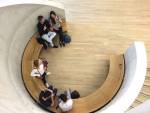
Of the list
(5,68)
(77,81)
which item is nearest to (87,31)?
(77,81)

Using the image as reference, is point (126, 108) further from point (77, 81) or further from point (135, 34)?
point (135, 34)

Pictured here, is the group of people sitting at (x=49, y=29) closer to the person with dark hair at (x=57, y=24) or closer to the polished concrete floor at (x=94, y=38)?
the person with dark hair at (x=57, y=24)

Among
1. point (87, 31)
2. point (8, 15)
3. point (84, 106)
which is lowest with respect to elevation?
point (84, 106)

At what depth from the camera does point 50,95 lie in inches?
288

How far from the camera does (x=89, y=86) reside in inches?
322

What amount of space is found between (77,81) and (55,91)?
817mm

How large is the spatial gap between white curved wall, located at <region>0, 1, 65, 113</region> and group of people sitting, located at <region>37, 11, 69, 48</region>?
250 millimetres

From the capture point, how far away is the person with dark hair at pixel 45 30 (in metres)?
8.63

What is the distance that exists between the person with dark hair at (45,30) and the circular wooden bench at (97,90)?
807 mm

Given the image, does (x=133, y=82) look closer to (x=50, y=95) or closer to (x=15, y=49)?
(x=50, y=95)

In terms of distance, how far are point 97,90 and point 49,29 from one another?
2.35 meters

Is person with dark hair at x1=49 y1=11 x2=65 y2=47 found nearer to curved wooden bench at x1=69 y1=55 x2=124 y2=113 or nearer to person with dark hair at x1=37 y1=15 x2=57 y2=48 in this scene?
person with dark hair at x1=37 y1=15 x2=57 y2=48

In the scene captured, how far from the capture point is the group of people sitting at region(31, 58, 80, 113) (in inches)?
282

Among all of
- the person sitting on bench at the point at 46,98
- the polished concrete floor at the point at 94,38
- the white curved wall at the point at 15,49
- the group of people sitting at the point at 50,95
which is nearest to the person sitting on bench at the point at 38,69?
the group of people sitting at the point at 50,95
